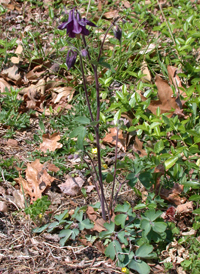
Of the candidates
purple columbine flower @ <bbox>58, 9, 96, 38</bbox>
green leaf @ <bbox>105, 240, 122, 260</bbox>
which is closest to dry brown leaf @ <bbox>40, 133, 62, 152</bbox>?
green leaf @ <bbox>105, 240, 122, 260</bbox>

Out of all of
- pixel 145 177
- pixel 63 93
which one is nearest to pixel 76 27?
pixel 145 177

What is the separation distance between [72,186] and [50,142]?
0.54 meters

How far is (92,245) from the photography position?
6.56 feet

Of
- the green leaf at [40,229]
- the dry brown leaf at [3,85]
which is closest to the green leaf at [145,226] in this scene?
the green leaf at [40,229]

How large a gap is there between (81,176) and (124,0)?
106 inches

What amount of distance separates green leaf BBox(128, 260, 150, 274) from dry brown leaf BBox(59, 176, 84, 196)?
2.42 feet

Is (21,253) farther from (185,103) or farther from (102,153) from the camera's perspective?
(185,103)

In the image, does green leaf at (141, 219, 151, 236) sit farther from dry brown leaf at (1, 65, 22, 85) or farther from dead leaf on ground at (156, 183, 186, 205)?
dry brown leaf at (1, 65, 22, 85)

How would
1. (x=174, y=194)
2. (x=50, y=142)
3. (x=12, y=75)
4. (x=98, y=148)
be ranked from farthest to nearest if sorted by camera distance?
(x=12, y=75) → (x=50, y=142) → (x=174, y=194) → (x=98, y=148)

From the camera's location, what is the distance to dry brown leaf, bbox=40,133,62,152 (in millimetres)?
2637

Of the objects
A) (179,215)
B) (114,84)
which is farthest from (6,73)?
(179,215)

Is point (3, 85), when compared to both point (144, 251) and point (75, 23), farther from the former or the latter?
point (144, 251)

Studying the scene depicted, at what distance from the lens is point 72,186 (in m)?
2.34

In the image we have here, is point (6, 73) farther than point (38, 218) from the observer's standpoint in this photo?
Yes
